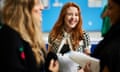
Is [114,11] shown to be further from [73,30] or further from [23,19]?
[73,30]

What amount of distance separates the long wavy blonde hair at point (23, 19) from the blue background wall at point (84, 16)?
2.05 m

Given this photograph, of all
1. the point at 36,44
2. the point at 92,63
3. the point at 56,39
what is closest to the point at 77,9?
the point at 56,39

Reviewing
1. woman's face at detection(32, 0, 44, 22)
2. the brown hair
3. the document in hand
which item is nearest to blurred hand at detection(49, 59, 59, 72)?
the document in hand

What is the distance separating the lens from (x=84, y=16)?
4.11m

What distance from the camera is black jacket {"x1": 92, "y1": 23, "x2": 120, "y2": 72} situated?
1.54 meters

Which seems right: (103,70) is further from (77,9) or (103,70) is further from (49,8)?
(49,8)

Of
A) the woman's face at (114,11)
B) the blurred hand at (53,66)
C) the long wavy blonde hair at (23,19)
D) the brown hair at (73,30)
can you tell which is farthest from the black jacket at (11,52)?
the brown hair at (73,30)

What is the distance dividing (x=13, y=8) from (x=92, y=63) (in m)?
0.77

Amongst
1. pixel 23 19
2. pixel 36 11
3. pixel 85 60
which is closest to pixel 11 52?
pixel 23 19

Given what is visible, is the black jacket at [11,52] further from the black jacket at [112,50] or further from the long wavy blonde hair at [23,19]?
the black jacket at [112,50]

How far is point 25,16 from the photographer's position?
193cm

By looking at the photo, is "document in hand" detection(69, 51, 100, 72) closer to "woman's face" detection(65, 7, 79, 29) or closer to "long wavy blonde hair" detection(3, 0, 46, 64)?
"long wavy blonde hair" detection(3, 0, 46, 64)

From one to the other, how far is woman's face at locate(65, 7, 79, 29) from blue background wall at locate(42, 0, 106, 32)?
0.90m

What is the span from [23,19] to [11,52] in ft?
0.91
